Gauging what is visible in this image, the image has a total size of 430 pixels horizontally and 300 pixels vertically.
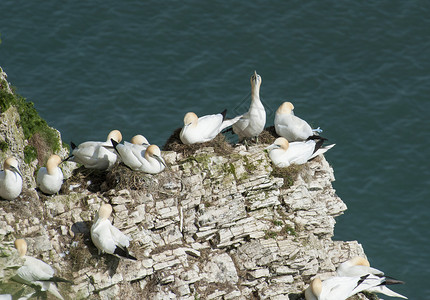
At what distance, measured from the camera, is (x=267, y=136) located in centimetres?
1917

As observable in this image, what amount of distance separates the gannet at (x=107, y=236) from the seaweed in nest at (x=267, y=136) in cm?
523

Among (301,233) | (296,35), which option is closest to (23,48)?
(296,35)

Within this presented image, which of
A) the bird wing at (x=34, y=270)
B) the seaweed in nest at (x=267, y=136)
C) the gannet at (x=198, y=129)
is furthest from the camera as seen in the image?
the seaweed in nest at (x=267, y=136)

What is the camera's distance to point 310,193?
18531 millimetres

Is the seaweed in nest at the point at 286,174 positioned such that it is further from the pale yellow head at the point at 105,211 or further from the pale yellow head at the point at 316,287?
the pale yellow head at the point at 105,211

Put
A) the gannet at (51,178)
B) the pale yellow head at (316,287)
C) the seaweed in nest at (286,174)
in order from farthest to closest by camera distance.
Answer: the seaweed in nest at (286,174) < the pale yellow head at (316,287) < the gannet at (51,178)

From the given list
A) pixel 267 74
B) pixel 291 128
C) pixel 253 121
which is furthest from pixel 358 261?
pixel 267 74

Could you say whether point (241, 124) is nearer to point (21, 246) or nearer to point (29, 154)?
point (29, 154)

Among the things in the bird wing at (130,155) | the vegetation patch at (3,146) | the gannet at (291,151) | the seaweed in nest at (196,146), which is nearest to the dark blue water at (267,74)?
the gannet at (291,151)

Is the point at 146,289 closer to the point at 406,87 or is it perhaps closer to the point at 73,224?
the point at 73,224

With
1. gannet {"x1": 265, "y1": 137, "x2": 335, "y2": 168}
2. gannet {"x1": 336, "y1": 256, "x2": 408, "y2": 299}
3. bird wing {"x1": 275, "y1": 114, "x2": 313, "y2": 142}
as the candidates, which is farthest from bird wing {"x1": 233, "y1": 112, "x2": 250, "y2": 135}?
A: gannet {"x1": 336, "y1": 256, "x2": 408, "y2": 299}

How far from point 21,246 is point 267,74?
21.2 metres

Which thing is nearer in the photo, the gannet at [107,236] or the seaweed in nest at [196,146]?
the gannet at [107,236]

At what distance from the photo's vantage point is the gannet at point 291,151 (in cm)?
1786
